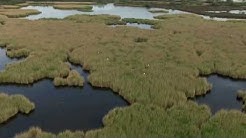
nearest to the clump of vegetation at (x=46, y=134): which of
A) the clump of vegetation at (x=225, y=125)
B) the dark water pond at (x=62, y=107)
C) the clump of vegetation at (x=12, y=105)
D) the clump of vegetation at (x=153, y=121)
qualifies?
the clump of vegetation at (x=153, y=121)

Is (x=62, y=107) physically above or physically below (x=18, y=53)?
below

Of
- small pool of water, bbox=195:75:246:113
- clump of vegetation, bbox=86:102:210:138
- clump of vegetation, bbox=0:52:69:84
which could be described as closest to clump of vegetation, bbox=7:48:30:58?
clump of vegetation, bbox=0:52:69:84

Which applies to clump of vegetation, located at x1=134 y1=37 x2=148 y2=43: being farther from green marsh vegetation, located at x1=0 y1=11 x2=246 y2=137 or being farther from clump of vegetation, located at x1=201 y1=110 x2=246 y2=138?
clump of vegetation, located at x1=201 y1=110 x2=246 y2=138

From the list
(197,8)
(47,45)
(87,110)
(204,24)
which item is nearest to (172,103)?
(87,110)

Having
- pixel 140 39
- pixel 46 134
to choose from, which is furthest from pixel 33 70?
pixel 140 39

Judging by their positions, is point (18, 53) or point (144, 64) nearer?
point (144, 64)

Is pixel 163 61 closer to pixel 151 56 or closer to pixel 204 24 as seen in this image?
pixel 151 56

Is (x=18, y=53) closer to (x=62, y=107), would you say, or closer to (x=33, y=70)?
(x=33, y=70)

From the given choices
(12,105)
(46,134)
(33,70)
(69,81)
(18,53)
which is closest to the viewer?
(46,134)
